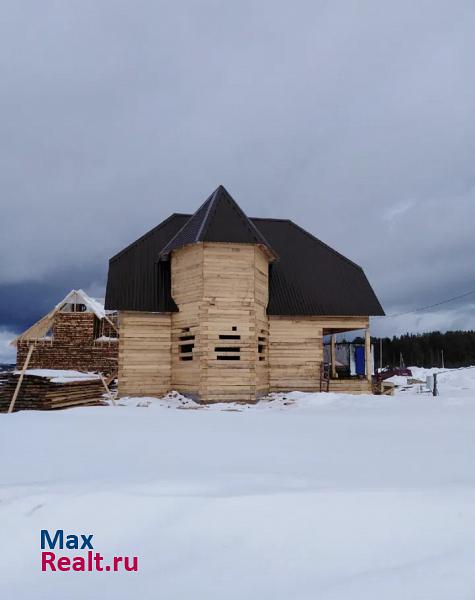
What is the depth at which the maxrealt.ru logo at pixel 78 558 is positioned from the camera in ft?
13.3

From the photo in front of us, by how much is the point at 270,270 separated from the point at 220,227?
192 inches

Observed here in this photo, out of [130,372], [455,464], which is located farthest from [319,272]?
[455,464]

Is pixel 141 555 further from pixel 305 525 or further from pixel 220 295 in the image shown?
pixel 220 295

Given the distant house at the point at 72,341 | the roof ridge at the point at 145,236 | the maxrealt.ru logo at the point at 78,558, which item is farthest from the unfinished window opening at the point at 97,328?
the maxrealt.ru logo at the point at 78,558

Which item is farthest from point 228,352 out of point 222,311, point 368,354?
point 368,354

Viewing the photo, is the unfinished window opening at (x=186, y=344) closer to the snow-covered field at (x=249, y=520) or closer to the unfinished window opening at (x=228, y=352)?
the unfinished window opening at (x=228, y=352)

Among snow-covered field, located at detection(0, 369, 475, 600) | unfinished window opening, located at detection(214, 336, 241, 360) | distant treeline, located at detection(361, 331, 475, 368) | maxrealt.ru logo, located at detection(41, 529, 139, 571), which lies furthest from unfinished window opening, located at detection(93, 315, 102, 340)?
distant treeline, located at detection(361, 331, 475, 368)

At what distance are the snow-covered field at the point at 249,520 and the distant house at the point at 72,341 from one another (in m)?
30.9

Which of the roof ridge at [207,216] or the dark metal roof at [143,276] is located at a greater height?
the roof ridge at [207,216]

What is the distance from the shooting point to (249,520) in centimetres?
458

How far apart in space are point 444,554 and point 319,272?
21.0 m

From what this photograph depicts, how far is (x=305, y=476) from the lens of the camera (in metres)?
6.26

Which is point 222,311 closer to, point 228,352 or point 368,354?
point 228,352

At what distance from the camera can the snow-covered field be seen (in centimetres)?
377
